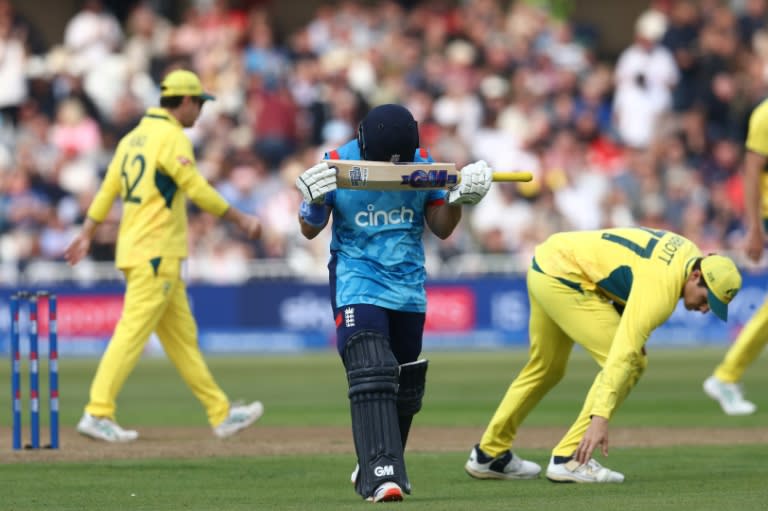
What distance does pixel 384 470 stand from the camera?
8.29 meters

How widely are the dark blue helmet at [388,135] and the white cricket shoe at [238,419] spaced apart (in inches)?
162

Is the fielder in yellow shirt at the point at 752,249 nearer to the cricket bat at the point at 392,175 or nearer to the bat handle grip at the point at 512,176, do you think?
the bat handle grip at the point at 512,176

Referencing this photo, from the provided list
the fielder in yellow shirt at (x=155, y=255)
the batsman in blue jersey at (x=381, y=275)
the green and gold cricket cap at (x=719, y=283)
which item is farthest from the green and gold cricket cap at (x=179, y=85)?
the green and gold cricket cap at (x=719, y=283)

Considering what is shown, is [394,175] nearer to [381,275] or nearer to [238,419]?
[381,275]

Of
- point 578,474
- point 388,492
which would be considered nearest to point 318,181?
point 388,492

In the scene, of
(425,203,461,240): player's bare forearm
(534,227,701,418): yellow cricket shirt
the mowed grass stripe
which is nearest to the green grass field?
the mowed grass stripe

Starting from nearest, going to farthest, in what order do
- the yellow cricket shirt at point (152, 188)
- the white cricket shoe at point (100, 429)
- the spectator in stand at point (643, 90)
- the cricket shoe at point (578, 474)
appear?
the cricket shoe at point (578, 474) → the white cricket shoe at point (100, 429) → the yellow cricket shirt at point (152, 188) → the spectator in stand at point (643, 90)

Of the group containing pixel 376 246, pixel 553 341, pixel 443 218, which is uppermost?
pixel 443 218

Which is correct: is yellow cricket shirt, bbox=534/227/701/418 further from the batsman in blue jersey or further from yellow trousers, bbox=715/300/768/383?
yellow trousers, bbox=715/300/768/383

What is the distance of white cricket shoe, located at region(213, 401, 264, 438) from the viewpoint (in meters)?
12.3

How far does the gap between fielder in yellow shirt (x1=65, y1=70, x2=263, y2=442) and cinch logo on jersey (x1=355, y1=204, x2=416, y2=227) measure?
11.2 ft

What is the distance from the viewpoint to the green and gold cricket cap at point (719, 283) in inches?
355

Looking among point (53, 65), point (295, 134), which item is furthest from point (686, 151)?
point (53, 65)

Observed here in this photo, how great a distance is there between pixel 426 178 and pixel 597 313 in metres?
1.63
